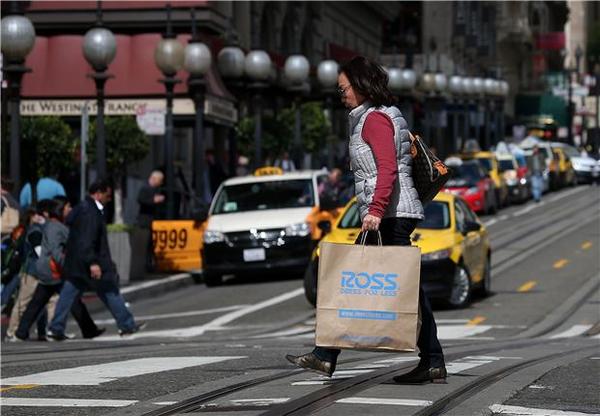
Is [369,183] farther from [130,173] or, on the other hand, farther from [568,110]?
[568,110]

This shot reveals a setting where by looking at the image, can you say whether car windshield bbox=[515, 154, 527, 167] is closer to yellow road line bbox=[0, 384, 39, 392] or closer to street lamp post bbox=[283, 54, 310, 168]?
street lamp post bbox=[283, 54, 310, 168]

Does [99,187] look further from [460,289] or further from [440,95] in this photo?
[440,95]

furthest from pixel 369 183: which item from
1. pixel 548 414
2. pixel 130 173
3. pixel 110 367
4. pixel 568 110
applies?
pixel 568 110

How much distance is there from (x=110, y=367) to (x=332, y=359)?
2.56m

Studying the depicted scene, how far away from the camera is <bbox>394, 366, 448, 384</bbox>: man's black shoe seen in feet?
33.2

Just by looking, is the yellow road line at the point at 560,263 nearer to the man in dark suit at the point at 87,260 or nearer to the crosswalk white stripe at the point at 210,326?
the crosswalk white stripe at the point at 210,326

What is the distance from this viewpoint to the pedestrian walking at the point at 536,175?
52125 mm

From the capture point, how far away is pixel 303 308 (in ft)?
73.5

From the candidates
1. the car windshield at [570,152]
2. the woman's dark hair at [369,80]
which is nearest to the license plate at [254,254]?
the woman's dark hair at [369,80]

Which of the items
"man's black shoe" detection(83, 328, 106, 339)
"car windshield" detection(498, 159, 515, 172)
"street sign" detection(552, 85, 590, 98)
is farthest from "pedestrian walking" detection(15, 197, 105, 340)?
"street sign" detection(552, 85, 590, 98)

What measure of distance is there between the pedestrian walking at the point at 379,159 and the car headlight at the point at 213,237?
16.5 m

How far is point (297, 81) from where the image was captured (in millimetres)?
41375

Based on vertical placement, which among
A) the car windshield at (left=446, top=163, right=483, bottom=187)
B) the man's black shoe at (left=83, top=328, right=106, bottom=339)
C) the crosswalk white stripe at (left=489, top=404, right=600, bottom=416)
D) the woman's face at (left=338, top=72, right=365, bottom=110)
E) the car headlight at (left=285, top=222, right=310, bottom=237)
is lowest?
the man's black shoe at (left=83, top=328, right=106, bottom=339)

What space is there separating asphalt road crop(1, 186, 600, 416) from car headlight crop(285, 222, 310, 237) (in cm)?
80
